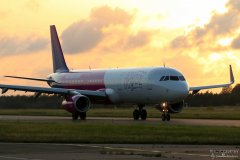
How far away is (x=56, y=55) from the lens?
68.6 m

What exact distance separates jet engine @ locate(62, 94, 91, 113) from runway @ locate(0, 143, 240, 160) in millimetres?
26062

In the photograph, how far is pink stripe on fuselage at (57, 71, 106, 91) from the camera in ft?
187

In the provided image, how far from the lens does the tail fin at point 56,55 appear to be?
220ft

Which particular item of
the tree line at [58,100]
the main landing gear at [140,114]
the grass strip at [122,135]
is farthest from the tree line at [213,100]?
the grass strip at [122,135]

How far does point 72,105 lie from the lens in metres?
51.7

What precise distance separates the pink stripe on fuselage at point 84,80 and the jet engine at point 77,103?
3851 millimetres

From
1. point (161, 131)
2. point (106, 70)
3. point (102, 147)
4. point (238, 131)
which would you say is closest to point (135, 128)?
point (161, 131)

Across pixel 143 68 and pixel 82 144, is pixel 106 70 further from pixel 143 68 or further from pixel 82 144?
pixel 82 144

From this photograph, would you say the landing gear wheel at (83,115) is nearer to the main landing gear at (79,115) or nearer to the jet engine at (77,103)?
the main landing gear at (79,115)

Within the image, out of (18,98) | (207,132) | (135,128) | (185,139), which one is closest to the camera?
(185,139)

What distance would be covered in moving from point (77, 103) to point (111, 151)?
30.2 metres

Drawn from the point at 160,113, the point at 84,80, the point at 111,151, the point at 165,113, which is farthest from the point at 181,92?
the point at 111,151

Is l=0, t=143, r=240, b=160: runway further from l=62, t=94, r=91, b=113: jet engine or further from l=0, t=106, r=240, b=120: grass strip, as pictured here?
l=0, t=106, r=240, b=120: grass strip

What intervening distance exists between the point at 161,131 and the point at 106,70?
25.5 metres
